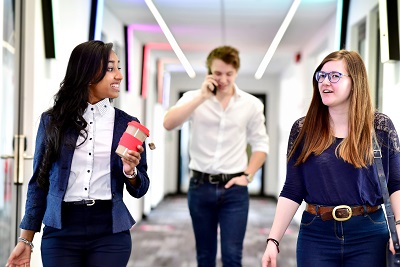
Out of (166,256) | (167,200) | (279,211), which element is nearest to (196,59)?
(167,200)

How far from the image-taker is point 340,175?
1.96 meters

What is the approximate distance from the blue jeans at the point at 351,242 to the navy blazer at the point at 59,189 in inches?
24.8

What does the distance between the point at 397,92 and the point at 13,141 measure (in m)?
2.24

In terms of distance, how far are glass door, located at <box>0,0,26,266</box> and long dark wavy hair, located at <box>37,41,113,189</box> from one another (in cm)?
131

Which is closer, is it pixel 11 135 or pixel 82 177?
pixel 82 177

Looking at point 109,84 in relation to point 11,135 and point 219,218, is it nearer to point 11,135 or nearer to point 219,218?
point 219,218

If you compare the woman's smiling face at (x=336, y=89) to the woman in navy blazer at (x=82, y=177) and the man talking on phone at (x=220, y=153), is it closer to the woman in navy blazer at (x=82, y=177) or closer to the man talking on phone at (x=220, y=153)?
the woman in navy blazer at (x=82, y=177)

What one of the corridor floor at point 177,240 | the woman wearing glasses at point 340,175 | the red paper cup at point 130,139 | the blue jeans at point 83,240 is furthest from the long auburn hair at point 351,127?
the corridor floor at point 177,240

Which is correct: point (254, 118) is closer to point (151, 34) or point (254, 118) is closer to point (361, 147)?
point (361, 147)

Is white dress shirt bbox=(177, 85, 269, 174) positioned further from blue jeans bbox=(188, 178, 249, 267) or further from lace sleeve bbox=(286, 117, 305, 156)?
lace sleeve bbox=(286, 117, 305, 156)

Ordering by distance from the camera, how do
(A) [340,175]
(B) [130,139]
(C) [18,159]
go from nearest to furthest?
(B) [130,139] → (A) [340,175] → (C) [18,159]

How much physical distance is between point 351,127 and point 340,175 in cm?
17

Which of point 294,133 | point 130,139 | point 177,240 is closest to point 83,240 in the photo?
point 130,139

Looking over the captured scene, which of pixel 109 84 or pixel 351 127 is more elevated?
pixel 109 84
